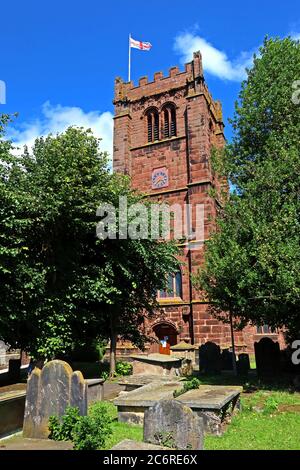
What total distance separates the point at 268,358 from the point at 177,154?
18.1 m

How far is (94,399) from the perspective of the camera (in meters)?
11.5

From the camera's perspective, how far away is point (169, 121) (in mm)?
30250

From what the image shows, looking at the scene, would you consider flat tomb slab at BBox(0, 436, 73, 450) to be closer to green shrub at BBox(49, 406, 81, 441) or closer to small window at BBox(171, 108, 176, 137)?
green shrub at BBox(49, 406, 81, 441)

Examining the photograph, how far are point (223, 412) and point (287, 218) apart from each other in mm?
6622

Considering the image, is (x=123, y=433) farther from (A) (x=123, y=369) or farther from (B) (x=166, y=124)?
(B) (x=166, y=124)

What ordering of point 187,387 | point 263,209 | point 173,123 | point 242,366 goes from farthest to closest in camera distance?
1. point 173,123
2. point 242,366
3. point 263,209
4. point 187,387

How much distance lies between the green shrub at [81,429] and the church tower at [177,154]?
16981mm

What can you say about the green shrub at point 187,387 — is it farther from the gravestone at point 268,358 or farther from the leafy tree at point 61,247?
the gravestone at point 268,358

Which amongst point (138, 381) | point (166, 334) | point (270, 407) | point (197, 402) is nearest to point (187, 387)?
point (197, 402)

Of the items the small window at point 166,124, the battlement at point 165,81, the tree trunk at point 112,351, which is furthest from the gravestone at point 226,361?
the battlement at point 165,81

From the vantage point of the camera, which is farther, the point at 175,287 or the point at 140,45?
the point at 140,45

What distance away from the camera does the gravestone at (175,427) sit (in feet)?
18.4

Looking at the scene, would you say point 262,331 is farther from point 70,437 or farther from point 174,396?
point 70,437
